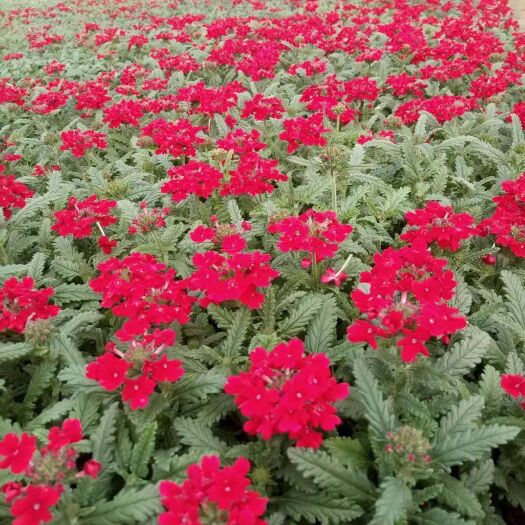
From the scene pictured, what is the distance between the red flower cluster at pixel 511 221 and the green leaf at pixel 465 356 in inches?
34.2

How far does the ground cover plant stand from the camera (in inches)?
73.3

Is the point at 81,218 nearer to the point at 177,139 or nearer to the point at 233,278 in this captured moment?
the point at 177,139

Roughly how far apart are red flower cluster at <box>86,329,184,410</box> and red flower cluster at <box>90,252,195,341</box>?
0.50ft

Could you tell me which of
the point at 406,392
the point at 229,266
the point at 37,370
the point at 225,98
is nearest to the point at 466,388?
the point at 406,392

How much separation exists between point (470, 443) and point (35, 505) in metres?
1.68

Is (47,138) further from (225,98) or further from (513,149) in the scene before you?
(513,149)

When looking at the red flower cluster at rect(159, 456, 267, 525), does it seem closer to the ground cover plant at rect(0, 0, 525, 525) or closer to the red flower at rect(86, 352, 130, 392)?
the ground cover plant at rect(0, 0, 525, 525)

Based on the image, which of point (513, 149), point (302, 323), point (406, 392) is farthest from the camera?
point (513, 149)

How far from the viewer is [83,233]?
3.25 m

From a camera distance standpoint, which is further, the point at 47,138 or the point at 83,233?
the point at 47,138

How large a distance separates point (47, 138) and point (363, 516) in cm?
471

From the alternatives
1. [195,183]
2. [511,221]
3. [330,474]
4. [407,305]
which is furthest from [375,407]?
[195,183]

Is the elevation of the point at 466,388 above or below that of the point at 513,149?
below

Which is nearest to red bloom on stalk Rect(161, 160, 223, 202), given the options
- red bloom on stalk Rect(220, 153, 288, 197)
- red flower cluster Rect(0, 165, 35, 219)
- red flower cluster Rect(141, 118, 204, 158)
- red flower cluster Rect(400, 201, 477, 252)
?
red bloom on stalk Rect(220, 153, 288, 197)
